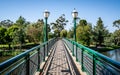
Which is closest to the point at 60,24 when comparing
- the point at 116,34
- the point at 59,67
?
the point at 116,34

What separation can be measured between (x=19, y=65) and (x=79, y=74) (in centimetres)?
354

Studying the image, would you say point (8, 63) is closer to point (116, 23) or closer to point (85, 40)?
point (85, 40)

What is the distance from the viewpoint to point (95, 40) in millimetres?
77375

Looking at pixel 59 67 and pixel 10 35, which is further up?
pixel 10 35

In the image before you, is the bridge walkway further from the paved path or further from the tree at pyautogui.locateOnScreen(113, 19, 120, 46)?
the tree at pyautogui.locateOnScreen(113, 19, 120, 46)

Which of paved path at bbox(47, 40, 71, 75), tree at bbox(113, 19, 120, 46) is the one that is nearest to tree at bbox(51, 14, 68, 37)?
tree at bbox(113, 19, 120, 46)

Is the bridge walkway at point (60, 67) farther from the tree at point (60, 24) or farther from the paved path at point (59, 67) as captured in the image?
the tree at point (60, 24)

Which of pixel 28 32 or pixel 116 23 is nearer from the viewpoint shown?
pixel 28 32

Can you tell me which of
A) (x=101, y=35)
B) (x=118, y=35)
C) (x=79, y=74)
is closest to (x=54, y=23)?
(x=101, y=35)

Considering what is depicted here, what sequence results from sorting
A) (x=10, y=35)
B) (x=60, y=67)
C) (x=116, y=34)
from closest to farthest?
(x=60, y=67), (x=10, y=35), (x=116, y=34)

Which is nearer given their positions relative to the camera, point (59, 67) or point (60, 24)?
point (59, 67)

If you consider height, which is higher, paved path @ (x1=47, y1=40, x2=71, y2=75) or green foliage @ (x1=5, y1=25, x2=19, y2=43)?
green foliage @ (x1=5, y1=25, x2=19, y2=43)

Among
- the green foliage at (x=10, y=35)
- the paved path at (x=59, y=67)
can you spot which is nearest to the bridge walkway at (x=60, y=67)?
the paved path at (x=59, y=67)

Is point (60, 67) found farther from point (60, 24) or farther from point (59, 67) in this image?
point (60, 24)
